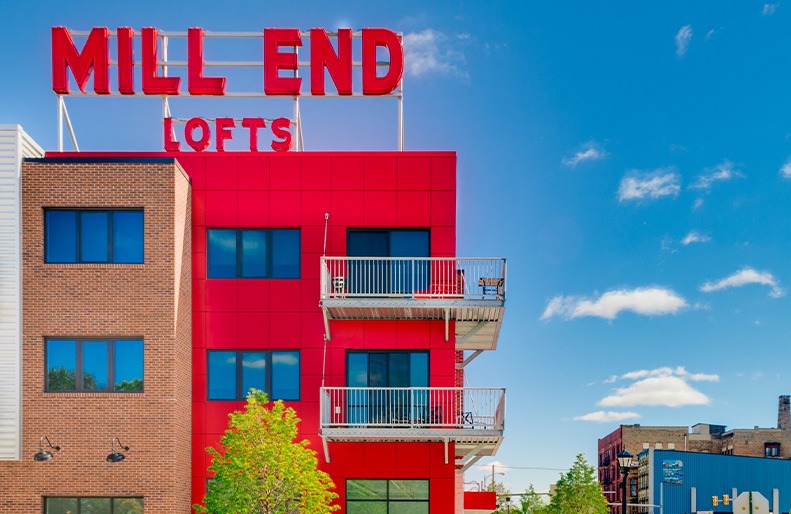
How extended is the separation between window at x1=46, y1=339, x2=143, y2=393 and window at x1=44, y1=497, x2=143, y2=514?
10.1 ft

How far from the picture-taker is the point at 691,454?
87438 mm

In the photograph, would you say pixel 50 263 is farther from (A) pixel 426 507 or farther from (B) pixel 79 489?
(A) pixel 426 507

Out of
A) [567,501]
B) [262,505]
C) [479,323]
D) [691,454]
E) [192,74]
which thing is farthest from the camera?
[691,454]

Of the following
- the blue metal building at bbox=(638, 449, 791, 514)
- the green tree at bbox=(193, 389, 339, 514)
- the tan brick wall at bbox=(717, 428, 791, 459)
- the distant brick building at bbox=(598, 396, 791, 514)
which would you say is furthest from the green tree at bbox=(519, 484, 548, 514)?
the tan brick wall at bbox=(717, 428, 791, 459)

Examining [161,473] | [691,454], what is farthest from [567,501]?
[691,454]

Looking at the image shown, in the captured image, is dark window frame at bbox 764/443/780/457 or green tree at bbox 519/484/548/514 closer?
green tree at bbox 519/484/548/514

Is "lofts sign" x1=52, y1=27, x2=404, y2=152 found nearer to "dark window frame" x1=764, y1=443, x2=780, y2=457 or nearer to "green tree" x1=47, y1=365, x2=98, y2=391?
"green tree" x1=47, y1=365, x2=98, y2=391

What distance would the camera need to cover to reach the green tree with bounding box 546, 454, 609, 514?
37531mm

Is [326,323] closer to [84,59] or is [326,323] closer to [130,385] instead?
[130,385]

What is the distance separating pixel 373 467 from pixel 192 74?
14.5 meters

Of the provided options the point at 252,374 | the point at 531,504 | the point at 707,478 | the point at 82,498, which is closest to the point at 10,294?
the point at 82,498

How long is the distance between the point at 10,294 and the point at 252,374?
737 centimetres

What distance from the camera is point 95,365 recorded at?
86.8 feet

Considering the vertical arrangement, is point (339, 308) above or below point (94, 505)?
above
